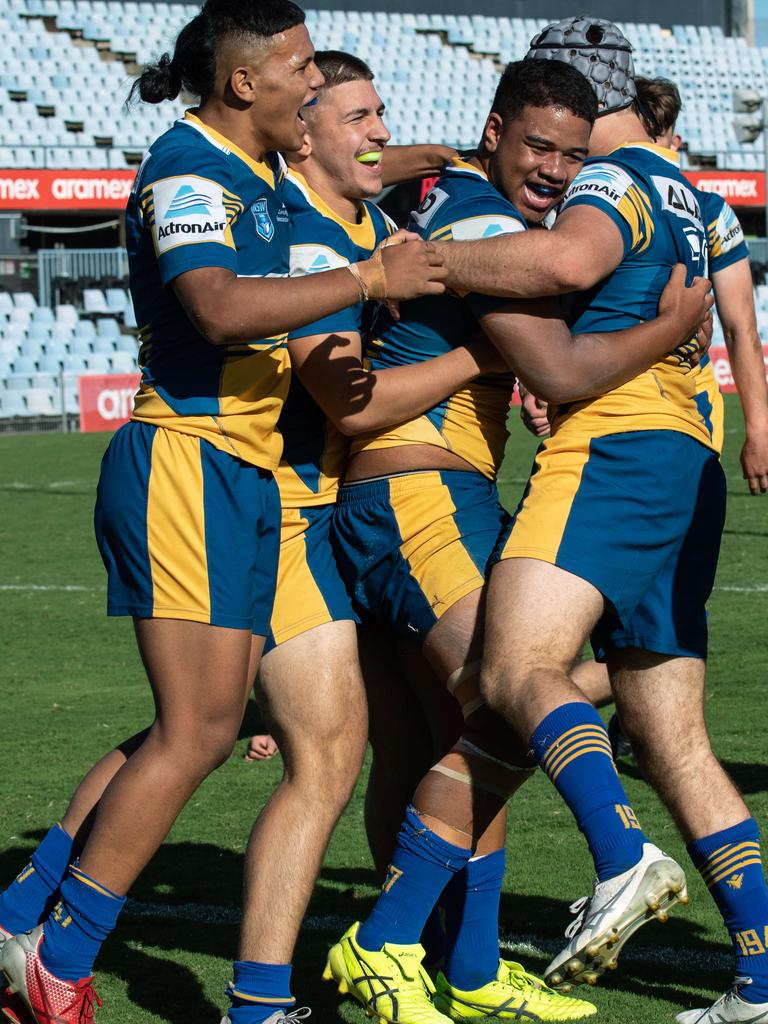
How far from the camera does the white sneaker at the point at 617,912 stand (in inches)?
103

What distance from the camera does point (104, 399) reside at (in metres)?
22.6

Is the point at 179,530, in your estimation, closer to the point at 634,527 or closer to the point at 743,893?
the point at 634,527

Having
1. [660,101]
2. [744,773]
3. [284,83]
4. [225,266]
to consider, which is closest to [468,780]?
[225,266]

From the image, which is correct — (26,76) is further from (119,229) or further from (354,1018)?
(354,1018)

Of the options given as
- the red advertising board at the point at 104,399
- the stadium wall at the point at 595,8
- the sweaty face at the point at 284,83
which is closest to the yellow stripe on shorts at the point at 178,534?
the sweaty face at the point at 284,83

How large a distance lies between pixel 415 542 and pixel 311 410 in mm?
481

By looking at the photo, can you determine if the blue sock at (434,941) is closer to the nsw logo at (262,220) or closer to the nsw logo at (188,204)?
the nsw logo at (262,220)

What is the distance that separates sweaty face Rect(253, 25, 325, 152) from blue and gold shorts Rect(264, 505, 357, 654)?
90cm

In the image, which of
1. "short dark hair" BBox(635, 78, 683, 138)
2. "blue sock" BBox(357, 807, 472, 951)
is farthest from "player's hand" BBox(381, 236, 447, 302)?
"short dark hair" BBox(635, 78, 683, 138)

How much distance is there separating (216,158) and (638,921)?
179 centimetres

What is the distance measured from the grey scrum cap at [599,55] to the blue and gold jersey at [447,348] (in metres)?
0.34

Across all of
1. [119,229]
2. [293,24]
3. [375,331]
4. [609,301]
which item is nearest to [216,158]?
[293,24]

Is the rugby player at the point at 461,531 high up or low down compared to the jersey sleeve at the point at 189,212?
down

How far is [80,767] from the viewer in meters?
5.84
